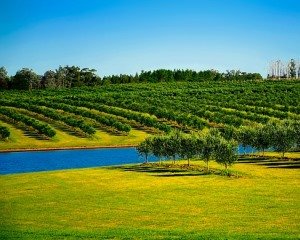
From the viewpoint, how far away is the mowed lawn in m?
36.9

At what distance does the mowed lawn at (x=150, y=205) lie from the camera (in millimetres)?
36938

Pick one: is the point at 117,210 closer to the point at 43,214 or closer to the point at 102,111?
the point at 43,214

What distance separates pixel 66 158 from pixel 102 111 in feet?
230

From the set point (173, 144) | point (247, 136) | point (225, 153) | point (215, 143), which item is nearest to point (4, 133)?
point (173, 144)

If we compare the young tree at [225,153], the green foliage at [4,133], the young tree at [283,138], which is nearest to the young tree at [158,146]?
the young tree at [225,153]

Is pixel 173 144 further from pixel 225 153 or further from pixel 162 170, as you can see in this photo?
pixel 225 153

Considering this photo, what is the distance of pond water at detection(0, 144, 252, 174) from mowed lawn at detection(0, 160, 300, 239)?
622 inches

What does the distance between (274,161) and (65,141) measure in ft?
210

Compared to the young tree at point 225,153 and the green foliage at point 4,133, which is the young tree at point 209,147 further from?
the green foliage at point 4,133

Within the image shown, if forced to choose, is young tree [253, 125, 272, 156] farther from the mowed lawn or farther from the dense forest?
the mowed lawn

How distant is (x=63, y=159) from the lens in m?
109

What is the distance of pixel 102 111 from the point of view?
180250 mm

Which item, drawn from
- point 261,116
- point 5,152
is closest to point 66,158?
point 5,152

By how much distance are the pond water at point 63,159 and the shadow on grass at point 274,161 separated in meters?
24.9
